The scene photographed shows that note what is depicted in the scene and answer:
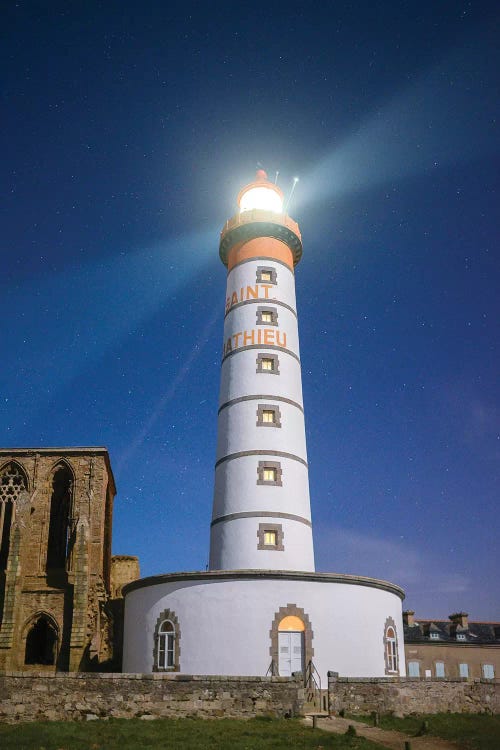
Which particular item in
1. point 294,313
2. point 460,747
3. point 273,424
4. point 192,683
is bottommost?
point 460,747

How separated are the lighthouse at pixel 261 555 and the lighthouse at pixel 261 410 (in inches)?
2.0

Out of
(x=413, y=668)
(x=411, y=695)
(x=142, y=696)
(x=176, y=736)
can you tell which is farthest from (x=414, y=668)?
(x=176, y=736)

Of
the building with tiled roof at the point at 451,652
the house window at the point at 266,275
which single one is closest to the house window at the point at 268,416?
the house window at the point at 266,275

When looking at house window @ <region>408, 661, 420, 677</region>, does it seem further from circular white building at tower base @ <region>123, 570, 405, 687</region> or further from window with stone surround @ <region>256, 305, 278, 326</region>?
window with stone surround @ <region>256, 305, 278, 326</region>

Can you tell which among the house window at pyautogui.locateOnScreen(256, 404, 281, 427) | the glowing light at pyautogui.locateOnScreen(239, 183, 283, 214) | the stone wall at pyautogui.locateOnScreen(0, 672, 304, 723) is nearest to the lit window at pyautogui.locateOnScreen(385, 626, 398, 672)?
the stone wall at pyautogui.locateOnScreen(0, 672, 304, 723)

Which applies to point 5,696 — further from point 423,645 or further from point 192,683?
point 423,645

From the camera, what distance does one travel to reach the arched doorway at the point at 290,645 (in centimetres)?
2430

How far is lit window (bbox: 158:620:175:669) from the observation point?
2500 centimetres

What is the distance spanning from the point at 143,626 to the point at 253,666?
4.58m

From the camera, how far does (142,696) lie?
21188 mm

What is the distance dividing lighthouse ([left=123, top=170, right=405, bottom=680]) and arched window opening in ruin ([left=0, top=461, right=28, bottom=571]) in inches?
340

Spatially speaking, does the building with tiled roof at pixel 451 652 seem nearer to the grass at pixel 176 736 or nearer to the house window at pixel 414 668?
the house window at pixel 414 668

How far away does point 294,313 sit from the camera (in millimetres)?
33531

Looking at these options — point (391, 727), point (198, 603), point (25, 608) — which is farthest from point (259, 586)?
point (25, 608)
